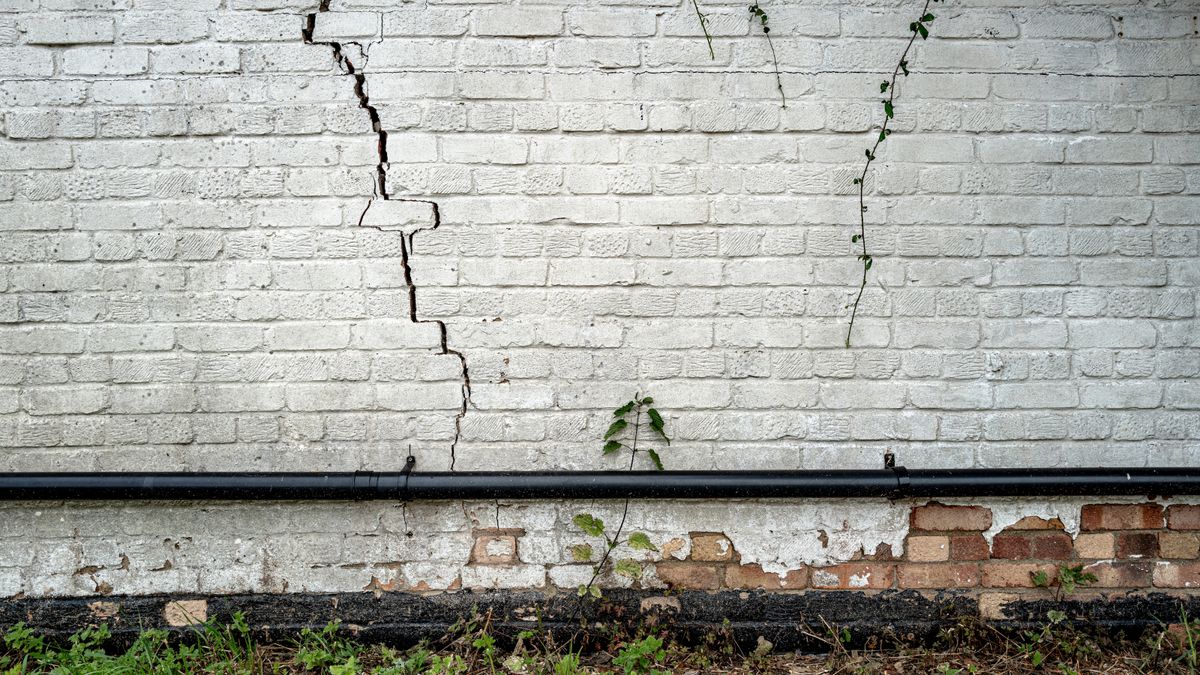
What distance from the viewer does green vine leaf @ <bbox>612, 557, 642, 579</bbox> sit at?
225cm

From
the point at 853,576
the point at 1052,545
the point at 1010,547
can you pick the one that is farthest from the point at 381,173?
the point at 1052,545

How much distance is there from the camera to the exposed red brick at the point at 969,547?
7.51 feet

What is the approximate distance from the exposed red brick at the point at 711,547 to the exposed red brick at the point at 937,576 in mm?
562

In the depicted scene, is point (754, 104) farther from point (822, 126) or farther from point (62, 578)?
point (62, 578)

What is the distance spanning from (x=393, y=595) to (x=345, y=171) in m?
1.35

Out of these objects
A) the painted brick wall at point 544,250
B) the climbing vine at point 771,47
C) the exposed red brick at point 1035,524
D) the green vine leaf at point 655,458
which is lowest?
the exposed red brick at point 1035,524

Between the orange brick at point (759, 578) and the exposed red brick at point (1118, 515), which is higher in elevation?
the exposed red brick at point (1118, 515)

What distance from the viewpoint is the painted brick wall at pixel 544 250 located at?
216 centimetres

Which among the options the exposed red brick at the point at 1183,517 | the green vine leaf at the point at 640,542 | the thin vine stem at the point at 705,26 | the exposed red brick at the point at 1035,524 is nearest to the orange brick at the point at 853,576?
the exposed red brick at the point at 1035,524

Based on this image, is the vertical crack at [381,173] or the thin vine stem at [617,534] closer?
the vertical crack at [381,173]

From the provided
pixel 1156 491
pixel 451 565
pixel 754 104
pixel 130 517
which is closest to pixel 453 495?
pixel 451 565

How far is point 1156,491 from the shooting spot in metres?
2.22

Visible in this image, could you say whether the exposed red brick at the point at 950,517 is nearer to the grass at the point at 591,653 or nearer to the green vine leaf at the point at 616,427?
the grass at the point at 591,653

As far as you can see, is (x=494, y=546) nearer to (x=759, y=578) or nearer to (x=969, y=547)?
(x=759, y=578)
